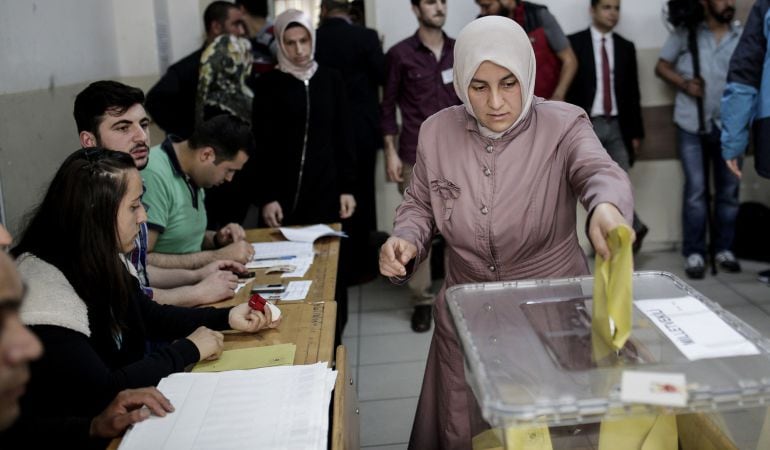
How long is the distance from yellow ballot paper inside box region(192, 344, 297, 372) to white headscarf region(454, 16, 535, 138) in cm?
70

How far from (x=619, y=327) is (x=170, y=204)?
6.04 feet

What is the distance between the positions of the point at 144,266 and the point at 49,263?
2.25ft

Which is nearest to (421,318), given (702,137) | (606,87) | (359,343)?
(359,343)

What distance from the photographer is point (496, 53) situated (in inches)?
66.0

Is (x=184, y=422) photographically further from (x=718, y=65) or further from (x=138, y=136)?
(x=718, y=65)

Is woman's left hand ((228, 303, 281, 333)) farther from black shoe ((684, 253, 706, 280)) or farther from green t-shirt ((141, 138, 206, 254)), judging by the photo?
black shoe ((684, 253, 706, 280))

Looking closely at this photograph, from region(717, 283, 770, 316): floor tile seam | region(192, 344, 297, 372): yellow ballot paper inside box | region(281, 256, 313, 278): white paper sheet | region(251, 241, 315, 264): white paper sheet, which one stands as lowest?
region(717, 283, 770, 316): floor tile seam

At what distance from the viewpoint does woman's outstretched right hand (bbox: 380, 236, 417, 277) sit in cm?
164

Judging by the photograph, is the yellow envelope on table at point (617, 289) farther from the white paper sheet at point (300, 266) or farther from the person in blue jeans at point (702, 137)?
the person in blue jeans at point (702, 137)

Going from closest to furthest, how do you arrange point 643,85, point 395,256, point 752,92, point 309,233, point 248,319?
1. point 395,256
2. point 248,319
3. point 309,233
4. point 752,92
5. point 643,85

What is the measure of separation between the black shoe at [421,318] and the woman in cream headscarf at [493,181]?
6.40ft

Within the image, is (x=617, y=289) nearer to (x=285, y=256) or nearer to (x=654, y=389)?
(x=654, y=389)

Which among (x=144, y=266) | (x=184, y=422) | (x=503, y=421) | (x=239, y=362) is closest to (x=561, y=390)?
(x=503, y=421)

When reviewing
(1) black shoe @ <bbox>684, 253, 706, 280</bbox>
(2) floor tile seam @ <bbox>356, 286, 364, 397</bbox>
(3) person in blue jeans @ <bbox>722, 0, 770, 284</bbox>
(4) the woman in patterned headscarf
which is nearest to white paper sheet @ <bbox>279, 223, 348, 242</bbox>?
(2) floor tile seam @ <bbox>356, 286, 364, 397</bbox>
